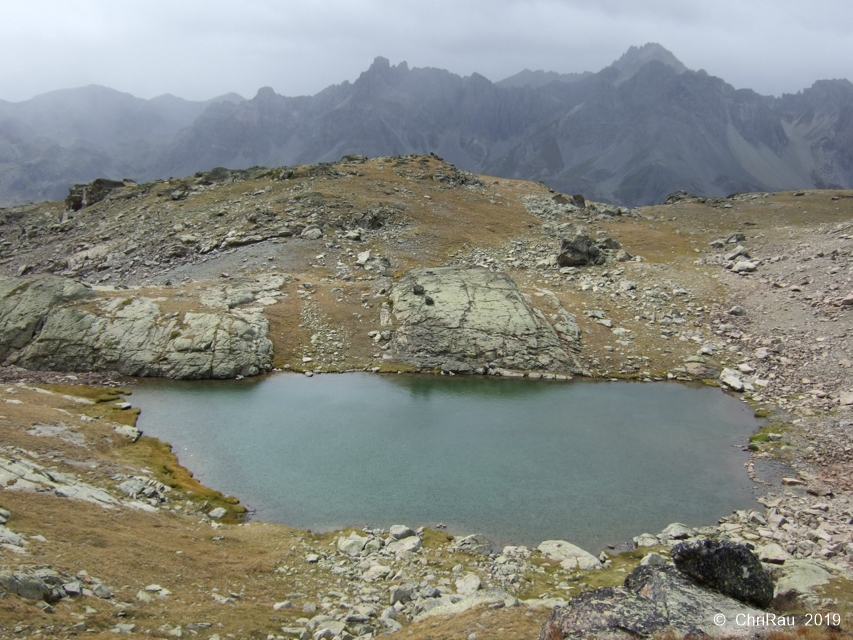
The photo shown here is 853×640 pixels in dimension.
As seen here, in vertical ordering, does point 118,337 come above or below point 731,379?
above

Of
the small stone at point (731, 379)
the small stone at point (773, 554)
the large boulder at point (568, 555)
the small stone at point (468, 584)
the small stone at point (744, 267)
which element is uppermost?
the small stone at point (744, 267)

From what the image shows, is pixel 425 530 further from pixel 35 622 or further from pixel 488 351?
pixel 488 351

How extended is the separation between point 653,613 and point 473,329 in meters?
36.8

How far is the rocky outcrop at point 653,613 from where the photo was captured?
13117mm

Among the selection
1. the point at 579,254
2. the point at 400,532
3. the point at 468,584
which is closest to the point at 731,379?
the point at 579,254

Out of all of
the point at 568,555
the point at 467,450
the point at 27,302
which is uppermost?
the point at 27,302

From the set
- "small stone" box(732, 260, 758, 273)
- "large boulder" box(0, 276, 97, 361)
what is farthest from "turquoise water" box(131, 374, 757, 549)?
"small stone" box(732, 260, 758, 273)

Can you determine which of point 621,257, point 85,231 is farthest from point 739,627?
point 85,231

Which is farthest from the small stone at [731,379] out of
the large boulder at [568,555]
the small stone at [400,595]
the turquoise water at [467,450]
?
the small stone at [400,595]

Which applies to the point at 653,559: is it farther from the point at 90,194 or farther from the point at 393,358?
the point at 90,194

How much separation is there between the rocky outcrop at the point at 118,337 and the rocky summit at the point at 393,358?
195mm

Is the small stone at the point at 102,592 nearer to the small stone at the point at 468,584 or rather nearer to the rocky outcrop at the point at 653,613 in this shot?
the small stone at the point at 468,584

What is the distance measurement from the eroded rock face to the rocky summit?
0.25 meters

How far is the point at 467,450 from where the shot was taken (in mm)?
34250
